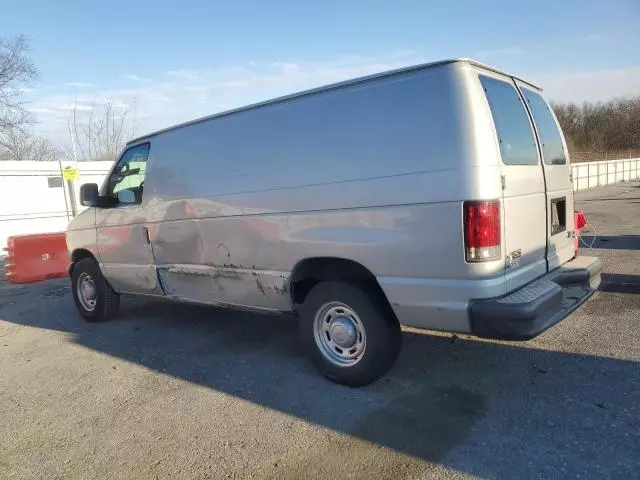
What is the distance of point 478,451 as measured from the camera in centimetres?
303

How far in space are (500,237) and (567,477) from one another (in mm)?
1433

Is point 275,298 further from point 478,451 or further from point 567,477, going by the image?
point 567,477

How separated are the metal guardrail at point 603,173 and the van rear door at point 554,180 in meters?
18.4

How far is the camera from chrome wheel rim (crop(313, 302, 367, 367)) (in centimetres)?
402

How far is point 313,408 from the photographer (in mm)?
3781

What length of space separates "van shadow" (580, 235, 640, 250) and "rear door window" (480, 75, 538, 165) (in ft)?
19.7

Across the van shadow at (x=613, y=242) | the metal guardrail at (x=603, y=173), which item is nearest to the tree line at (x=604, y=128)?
the metal guardrail at (x=603, y=173)

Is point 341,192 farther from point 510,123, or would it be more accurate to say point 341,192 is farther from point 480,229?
point 510,123

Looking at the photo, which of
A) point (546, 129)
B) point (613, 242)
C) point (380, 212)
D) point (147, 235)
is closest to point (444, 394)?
point (380, 212)

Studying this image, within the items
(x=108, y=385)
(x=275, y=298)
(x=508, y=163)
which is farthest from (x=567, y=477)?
(x=108, y=385)

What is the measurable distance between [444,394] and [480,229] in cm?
136

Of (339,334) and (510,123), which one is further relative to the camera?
(339,334)

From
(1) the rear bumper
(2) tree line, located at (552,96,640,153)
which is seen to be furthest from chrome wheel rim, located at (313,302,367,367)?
(2) tree line, located at (552,96,640,153)

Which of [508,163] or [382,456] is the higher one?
[508,163]
